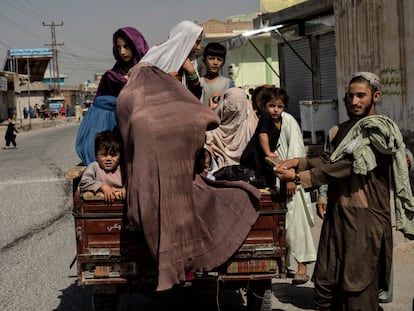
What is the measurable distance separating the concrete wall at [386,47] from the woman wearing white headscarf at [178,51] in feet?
22.7

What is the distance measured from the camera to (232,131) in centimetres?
571

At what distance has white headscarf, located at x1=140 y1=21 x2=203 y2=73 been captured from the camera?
16.1 ft

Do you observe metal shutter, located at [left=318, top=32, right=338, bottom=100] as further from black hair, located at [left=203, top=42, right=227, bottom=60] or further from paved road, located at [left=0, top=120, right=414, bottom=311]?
black hair, located at [left=203, top=42, right=227, bottom=60]

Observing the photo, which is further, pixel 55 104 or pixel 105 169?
pixel 55 104

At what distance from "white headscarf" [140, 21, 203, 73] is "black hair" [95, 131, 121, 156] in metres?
0.63

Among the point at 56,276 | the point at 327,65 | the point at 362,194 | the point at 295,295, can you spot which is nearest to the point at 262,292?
the point at 362,194

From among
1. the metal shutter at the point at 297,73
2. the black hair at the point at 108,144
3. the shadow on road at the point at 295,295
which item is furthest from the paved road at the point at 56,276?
the metal shutter at the point at 297,73

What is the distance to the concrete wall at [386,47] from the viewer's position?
11.5 m

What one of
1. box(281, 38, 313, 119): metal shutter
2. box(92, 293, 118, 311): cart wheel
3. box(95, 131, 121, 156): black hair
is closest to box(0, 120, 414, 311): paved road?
box(92, 293, 118, 311): cart wheel

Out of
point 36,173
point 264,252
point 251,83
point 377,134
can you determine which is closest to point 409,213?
point 377,134

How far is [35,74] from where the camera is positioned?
3285 inches

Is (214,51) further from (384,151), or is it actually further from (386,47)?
(386,47)

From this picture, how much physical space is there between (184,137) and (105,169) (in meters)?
0.79

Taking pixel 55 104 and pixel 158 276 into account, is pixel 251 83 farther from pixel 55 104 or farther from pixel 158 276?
pixel 55 104
